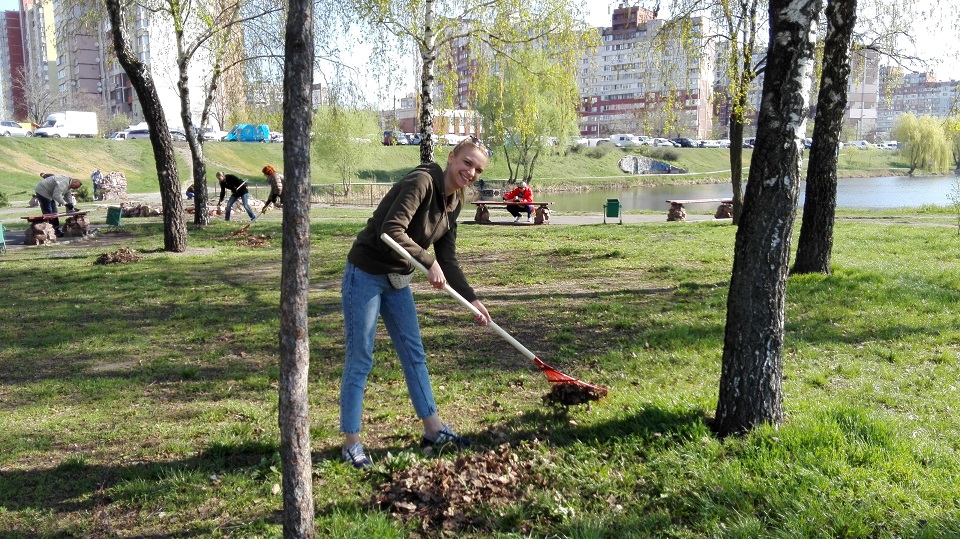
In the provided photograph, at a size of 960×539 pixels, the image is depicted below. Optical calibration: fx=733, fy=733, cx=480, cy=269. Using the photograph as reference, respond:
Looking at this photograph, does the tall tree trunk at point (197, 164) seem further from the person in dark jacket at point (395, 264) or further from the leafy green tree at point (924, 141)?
the leafy green tree at point (924, 141)

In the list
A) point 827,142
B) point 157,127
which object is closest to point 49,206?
point 157,127

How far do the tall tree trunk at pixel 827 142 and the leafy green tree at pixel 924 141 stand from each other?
1853 inches

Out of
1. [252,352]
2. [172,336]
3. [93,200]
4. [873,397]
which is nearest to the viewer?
[873,397]

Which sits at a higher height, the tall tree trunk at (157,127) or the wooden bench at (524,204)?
the tall tree trunk at (157,127)

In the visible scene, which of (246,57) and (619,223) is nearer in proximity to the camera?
(246,57)

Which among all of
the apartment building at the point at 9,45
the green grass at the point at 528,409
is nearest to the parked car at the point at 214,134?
the green grass at the point at 528,409

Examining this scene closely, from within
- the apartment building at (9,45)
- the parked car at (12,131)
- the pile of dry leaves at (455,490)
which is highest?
the apartment building at (9,45)

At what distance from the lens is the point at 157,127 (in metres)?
12.2

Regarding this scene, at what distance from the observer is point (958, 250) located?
11219 millimetres

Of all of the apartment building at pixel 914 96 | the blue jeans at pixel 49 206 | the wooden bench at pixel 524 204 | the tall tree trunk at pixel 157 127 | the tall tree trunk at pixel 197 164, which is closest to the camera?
the tall tree trunk at pixel 157 127

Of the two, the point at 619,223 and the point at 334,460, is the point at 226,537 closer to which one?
the point at 334,460

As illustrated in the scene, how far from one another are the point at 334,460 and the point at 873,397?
11.1ft

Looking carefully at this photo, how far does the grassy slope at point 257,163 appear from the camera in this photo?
42938mm

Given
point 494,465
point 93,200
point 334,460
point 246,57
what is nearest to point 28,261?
point 246,57
